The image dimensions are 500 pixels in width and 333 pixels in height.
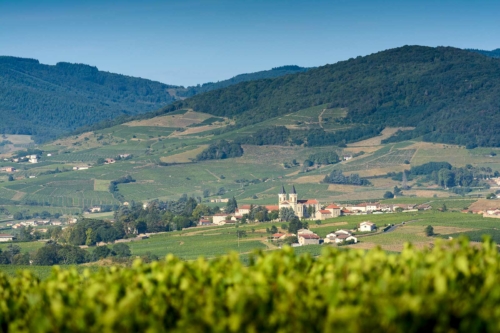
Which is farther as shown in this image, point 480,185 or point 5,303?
point 480,185

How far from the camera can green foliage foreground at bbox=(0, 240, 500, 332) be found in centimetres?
1141

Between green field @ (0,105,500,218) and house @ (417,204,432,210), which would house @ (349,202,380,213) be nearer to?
house @ (417,204,432,210)

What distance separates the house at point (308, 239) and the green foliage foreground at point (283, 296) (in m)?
80.3

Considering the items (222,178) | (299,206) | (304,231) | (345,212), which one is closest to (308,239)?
(304,231)

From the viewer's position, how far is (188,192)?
165750mm

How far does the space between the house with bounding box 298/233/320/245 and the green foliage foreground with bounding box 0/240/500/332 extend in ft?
264

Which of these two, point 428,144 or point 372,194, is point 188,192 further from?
point 428,144

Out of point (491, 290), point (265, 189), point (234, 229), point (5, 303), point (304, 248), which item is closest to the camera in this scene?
point (491, 290)

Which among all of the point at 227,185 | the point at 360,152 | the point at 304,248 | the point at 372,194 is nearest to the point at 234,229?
the point at 304,248

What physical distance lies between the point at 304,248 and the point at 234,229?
22.9m

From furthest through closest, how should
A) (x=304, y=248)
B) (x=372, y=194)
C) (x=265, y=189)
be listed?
(x=265, y=189), (x=372, y=194), (x=304, y=248)

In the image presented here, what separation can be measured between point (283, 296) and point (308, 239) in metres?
84.0

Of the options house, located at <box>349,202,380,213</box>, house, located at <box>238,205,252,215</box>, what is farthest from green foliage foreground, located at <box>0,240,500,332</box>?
house, located at <box>349,202,380,213</box>

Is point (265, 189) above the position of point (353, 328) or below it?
below
